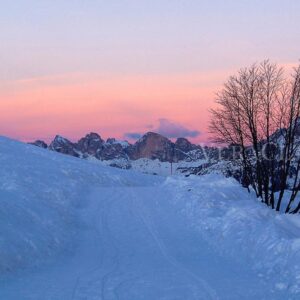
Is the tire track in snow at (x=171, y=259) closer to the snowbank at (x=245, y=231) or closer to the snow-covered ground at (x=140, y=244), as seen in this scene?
the snow-covered ground at (x=140, y=244)

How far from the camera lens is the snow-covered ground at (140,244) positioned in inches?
461

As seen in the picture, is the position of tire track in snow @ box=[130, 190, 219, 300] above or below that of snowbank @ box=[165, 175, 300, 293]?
below

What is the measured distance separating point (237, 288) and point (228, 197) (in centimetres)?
1278

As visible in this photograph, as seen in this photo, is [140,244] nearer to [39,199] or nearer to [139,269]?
[139,269]

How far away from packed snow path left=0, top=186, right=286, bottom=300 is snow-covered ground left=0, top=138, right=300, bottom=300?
29 millimetres

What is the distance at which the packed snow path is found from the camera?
1128 centimetres

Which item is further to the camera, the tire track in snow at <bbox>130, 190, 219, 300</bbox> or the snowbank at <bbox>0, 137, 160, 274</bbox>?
the snowbank at <bbox>0, 137, 160, 274</bbox>

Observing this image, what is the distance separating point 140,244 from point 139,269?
3282mm

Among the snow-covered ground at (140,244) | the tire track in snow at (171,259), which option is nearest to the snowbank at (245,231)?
the snow-covered ground at (140,244)

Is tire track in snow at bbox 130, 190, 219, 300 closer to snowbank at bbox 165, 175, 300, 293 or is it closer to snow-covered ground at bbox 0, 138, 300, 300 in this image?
snow-covered ground at bbox 0, 138, 300, 300

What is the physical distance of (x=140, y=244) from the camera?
16.8m

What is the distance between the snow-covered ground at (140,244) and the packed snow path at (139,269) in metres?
0.03

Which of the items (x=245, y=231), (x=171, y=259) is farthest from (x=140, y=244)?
(x=245, y=231)

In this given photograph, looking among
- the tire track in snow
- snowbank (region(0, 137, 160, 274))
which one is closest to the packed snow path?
the tire track in snow
